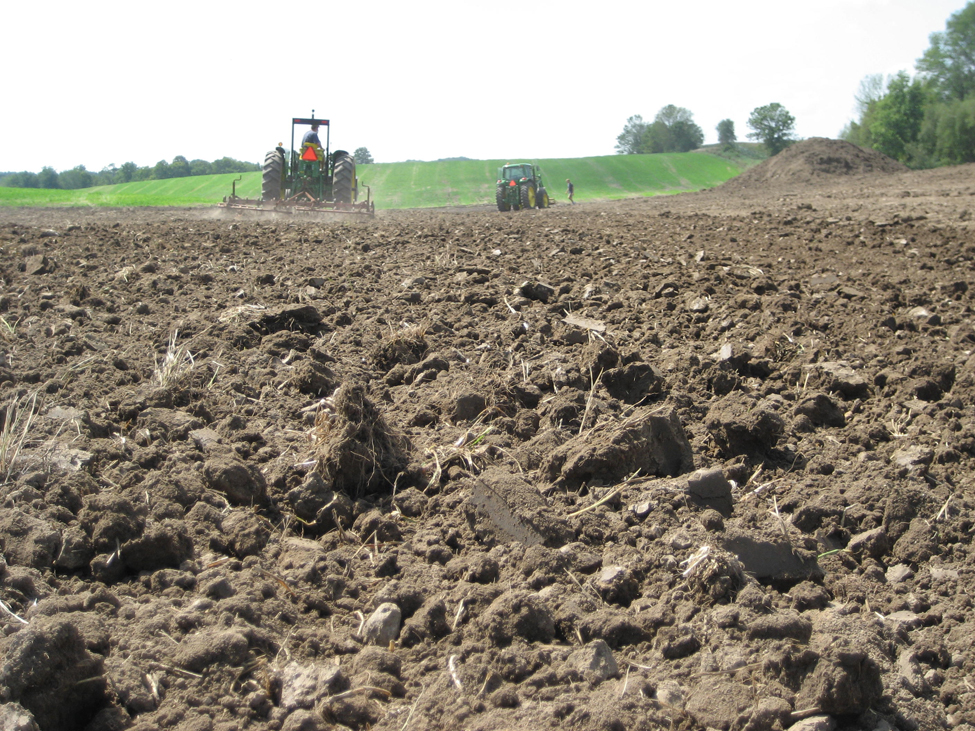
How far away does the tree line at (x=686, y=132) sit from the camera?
70.6m

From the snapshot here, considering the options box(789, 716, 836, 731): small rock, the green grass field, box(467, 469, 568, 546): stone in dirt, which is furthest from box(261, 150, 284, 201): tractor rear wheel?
the green grass field

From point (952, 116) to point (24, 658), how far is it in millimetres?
55790

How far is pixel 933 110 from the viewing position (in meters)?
48.7

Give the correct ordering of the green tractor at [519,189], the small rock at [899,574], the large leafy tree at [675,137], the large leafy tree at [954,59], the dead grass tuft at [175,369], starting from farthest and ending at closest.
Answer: the large leafy tree at [675,137], the large leafy tree at [954,59], the green tractor at [519,189], the dead grass tuft at [175,369], the small rock at [899,574]

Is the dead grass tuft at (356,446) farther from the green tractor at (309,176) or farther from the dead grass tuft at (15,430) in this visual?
the green tractor at (309,176)

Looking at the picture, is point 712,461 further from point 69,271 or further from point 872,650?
point 69,271

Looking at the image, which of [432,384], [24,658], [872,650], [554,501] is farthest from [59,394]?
[872,650]

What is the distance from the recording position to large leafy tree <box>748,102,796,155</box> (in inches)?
2758

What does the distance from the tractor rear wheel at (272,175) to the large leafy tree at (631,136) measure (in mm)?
Answer: 88420

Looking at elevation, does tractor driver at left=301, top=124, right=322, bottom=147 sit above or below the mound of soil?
below

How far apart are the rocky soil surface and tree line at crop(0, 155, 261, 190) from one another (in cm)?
7701

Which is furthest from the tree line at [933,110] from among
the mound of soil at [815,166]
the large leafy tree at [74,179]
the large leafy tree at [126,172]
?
the large leafy tree at [74,179]

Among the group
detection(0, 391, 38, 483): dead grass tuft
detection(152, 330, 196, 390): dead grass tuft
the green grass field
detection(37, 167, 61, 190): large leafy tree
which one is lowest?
detection(0, 391, 38, 483): dead grass tuft

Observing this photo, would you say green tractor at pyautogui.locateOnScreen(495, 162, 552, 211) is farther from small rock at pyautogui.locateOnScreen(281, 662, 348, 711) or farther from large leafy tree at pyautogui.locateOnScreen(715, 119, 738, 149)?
large leafy tree at pyautogui.locateOnScreen(715, 119, 738, 149)
